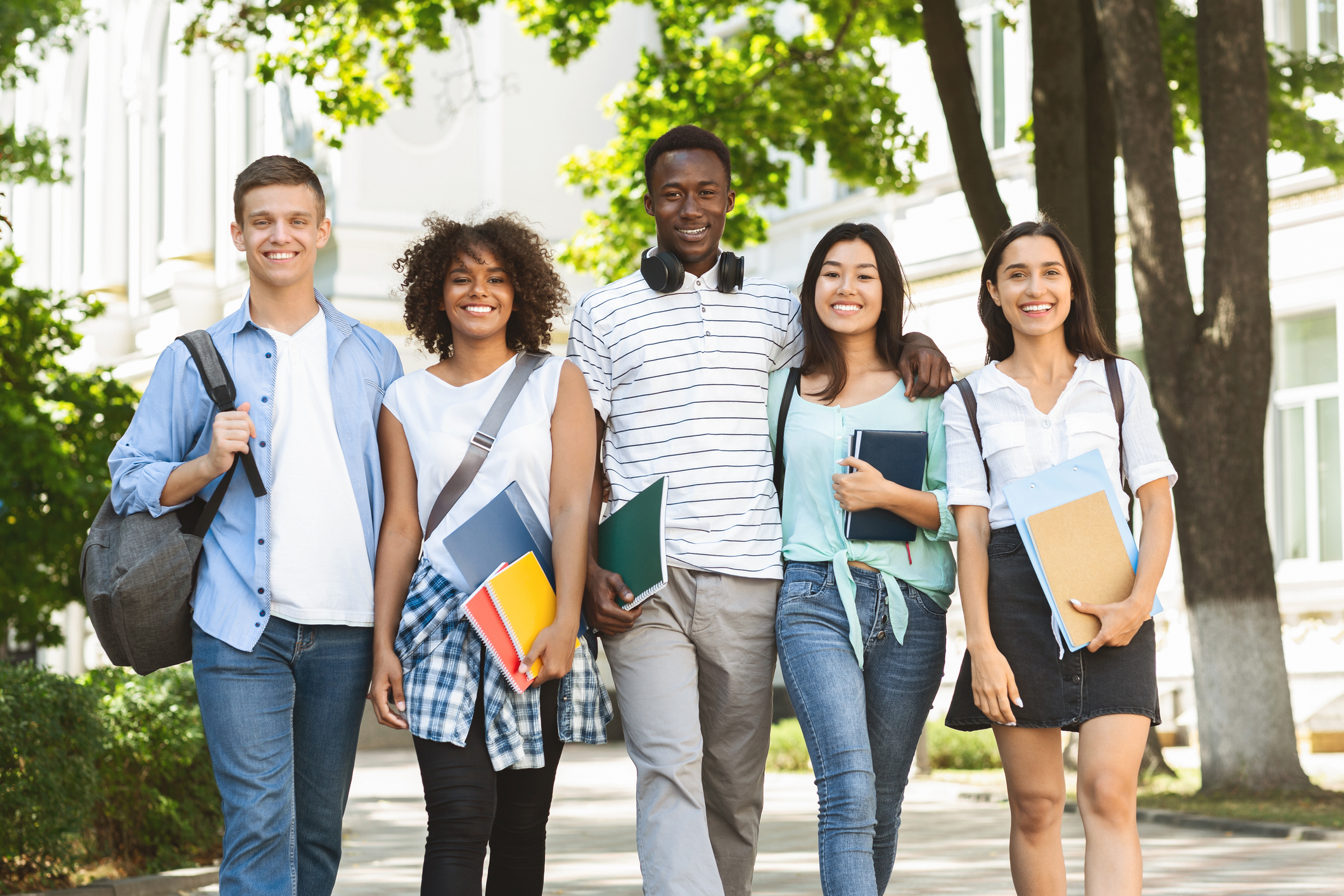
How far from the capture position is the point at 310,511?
4266mm

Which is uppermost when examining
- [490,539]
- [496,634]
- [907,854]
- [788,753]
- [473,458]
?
[473,458]

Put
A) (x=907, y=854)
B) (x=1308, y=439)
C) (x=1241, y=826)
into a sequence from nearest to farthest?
(x=907, y=854) → (x=1241, y=826) → (x=1308, y=439)

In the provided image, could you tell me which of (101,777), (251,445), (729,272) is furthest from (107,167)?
(251,445)

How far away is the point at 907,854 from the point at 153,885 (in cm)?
412

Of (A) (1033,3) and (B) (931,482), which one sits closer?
(B) (931,482)

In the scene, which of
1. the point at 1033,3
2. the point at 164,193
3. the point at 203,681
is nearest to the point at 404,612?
the point at 203,681

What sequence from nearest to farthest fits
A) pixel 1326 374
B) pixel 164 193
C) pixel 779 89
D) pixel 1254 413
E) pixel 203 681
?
pixel 203 681 → pixel 1254 413 → pixel 779 89 → pixel 1326 374 → pixel 164 193

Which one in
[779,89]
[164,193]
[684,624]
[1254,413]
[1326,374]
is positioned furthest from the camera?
[164,193]

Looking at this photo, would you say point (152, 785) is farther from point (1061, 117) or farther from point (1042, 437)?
point (1061, 117)

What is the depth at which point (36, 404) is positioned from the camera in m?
11.5

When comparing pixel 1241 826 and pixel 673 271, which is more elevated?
pixel 673 271

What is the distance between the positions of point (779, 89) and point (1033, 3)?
3.39m

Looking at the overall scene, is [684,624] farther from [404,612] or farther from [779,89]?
[779,89]

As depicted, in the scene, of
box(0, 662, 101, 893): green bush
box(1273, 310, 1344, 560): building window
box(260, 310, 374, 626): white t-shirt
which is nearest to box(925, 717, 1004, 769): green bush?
box(1273, 310, 1344, 560): building window
